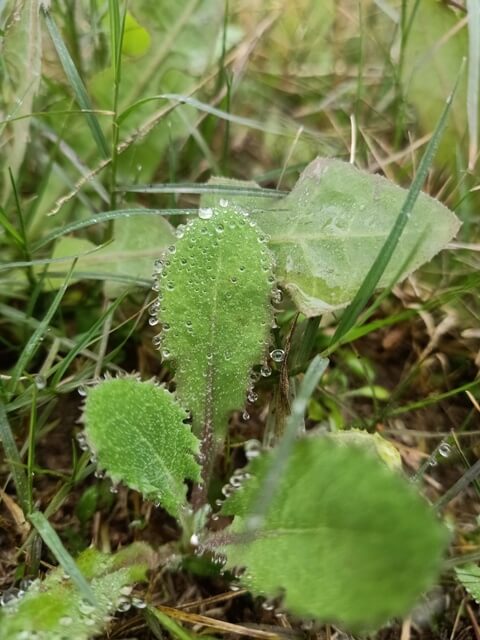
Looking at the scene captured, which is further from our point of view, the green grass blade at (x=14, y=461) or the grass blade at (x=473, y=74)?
the grass blade at (x=473, y=74)

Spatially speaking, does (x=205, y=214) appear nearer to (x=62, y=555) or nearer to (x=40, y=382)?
(x=40, y=382)

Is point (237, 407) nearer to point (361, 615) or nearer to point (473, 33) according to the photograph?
point (361, 615)

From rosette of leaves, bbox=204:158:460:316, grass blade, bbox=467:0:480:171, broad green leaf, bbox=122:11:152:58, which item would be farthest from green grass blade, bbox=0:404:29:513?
grass blade, bbox=467:0:480:171

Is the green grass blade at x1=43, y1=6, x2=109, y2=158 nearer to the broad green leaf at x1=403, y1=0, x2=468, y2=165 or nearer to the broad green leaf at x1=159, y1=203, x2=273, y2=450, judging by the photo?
the broad green leaf at x1=159, y1=203, x2=273, y2=450

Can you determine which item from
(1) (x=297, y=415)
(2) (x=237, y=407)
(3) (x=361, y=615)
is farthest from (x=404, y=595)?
(2) (x=237, y=407)

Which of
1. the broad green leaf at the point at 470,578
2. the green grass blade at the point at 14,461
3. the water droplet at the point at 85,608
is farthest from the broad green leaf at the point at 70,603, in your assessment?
the broad green leaf at the point at 470,578

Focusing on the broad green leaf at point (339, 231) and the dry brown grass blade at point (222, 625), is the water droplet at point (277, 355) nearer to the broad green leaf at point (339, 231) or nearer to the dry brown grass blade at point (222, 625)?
the broad green leaf at point (339, 231)

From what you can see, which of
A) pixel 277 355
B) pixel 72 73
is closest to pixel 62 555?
pixel 277 355
